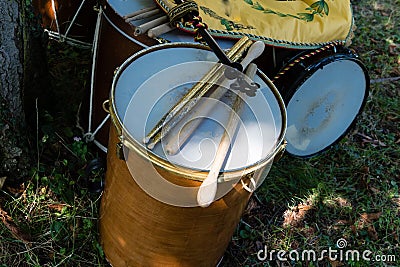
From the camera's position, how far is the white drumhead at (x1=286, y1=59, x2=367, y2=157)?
204 centimetres

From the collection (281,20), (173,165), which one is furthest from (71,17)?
(173,165)

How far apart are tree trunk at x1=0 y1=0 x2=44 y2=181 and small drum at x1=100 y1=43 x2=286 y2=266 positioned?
0.47 metres

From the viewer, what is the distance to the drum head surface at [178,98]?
50.3 inches

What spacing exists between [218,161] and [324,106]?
109 centimetres

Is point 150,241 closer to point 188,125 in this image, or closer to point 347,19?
point 188,125

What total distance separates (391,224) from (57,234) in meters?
1.52

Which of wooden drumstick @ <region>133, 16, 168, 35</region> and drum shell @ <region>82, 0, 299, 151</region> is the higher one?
wooden drumstick @ <region>133, 16, 168, 35</region>

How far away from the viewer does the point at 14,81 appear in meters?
1.74

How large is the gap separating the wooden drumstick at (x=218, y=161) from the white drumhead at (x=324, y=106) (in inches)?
26.8

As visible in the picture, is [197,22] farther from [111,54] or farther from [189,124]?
[111,54]

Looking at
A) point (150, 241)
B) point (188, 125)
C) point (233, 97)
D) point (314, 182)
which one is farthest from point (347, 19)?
point (150, 241)

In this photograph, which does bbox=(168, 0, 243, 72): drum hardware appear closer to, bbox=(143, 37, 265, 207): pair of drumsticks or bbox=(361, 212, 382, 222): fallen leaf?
bbox=(143, 37, 265, 207): pair of drumsticks

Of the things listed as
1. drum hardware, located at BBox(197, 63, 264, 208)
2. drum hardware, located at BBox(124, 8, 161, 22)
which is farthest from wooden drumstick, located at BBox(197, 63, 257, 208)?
drum hardware, located at BBox(124, 8, 161, 22)

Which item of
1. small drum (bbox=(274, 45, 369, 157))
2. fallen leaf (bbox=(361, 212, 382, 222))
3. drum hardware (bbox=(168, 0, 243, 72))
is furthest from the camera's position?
fallen leaf (bbox=(361, 212, 382, 222))
